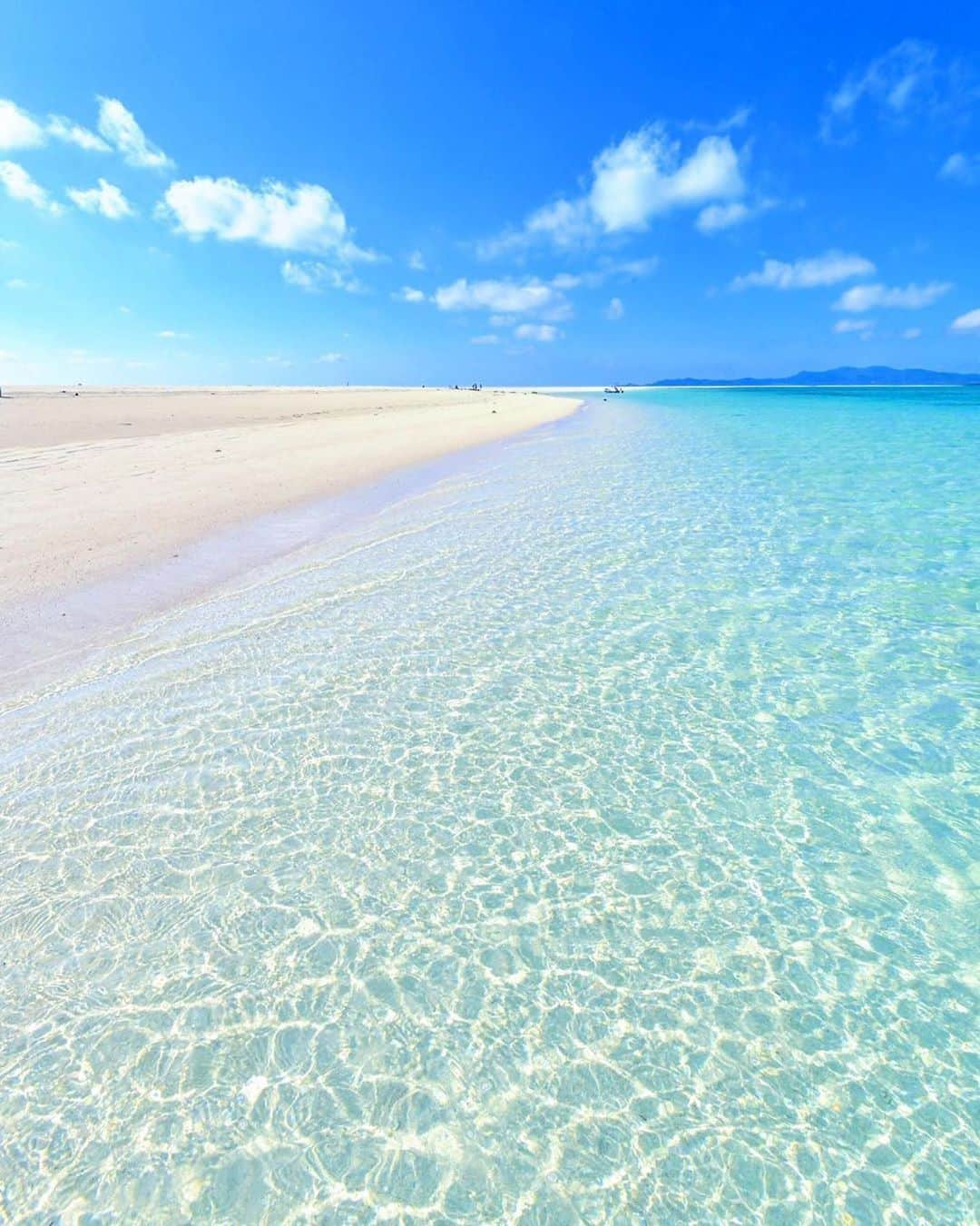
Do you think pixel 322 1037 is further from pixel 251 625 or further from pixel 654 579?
pixel 654 579

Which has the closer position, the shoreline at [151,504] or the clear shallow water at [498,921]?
the clear shallow water at [498,921]

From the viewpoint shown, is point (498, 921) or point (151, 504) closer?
point (498, 921)

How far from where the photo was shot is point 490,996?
344 centimetres

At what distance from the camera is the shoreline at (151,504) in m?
8.53

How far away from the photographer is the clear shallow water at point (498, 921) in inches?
107

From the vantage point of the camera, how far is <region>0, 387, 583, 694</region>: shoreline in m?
8.53

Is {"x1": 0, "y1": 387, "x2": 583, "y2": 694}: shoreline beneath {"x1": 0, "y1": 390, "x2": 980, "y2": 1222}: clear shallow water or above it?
beneath

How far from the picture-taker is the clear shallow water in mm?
2725

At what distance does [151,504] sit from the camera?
13922 mm

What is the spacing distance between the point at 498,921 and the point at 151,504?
13209mm

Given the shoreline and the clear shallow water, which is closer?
the clear shallow water

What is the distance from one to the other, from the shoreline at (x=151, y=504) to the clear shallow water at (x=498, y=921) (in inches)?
62.7

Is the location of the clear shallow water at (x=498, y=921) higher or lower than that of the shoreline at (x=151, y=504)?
higher

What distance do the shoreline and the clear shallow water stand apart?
1592 mm
